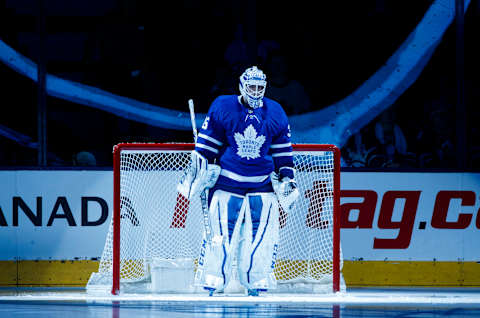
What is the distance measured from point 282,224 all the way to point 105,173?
172cm

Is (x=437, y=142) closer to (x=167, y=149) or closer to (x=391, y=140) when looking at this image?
(x=391, y=140)

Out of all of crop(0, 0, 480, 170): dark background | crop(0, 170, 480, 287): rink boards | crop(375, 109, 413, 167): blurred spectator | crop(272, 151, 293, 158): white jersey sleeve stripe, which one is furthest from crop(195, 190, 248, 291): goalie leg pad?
crop(375, 109, 413, 167): blurred spectator

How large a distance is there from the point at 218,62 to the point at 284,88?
0.66 meters

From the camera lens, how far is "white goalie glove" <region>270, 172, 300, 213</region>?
8992 mm

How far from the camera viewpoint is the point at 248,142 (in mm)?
8852

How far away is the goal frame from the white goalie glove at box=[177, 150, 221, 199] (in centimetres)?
48

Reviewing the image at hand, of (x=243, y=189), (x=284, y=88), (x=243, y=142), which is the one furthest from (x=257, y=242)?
(x=284, y=88)

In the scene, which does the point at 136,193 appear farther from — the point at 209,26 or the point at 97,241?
the point at 209,26

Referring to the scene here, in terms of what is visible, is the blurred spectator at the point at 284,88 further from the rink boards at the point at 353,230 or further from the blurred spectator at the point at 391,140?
the rink boards at the point at 353,230

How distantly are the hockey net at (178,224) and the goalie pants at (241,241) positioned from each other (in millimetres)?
506

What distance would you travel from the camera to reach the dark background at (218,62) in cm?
1028

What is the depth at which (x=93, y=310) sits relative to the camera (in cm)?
834

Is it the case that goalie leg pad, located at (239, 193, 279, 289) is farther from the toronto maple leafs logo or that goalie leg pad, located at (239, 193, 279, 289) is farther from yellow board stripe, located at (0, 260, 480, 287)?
yellow board stripe, located at (0, 260, 480, 287)

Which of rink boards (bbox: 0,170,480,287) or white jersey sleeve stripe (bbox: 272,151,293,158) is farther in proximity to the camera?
rink boards (bbox: 0,170,480,287)
